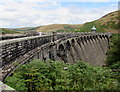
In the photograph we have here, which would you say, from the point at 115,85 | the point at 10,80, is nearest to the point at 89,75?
the point at 115,85

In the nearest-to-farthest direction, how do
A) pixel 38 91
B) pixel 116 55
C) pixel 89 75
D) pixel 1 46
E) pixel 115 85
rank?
pixel 38 91 → pixel 1 46 → pixel 115 85 → pixel 89 75 → pixel 116 55

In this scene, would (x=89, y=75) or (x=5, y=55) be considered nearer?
(x=5, y=55)

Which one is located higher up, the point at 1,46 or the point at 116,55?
the point at 1,46

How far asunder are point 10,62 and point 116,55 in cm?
1397

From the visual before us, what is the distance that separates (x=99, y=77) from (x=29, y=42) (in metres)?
4.21

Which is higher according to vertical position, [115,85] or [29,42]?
[29,42]

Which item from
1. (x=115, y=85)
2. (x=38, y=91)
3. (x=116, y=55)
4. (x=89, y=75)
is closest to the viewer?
(x=38, y=91)

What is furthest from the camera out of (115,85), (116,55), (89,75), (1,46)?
(116,55)

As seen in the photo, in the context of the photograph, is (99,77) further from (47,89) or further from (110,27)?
(110,27)

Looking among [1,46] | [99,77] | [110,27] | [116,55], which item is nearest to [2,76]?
[1,46]

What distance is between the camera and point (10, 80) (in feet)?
15.9

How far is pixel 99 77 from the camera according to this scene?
22.1 ft

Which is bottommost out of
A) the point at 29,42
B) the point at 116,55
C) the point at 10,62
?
the point at 116,55

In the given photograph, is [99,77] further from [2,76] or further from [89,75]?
[2,76]
